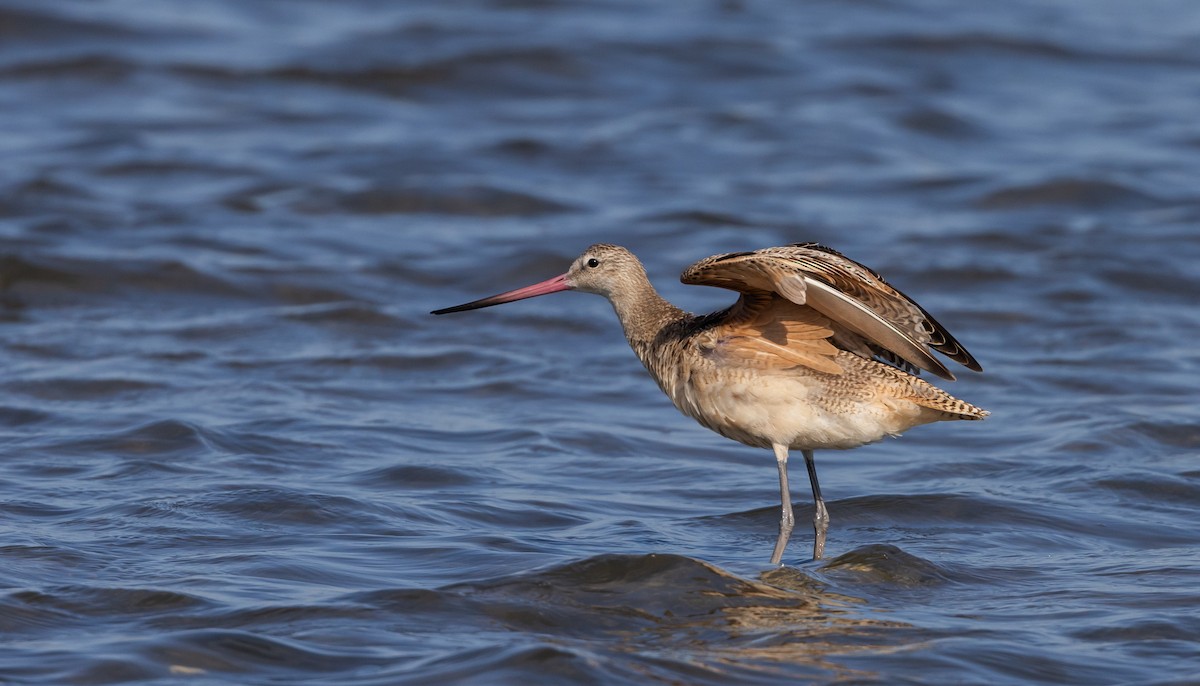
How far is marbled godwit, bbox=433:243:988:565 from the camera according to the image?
595cm

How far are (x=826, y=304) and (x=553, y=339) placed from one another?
4.16m

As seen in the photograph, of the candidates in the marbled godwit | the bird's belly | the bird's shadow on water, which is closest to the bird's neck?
the marbled godwit

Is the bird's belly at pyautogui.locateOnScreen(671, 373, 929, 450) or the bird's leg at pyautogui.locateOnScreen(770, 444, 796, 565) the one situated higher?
the bird's belly at pyautogui.locateOnScreen(671, 373, 929, 450)

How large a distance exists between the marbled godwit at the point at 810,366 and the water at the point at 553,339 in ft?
1.75

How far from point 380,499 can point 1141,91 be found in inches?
432

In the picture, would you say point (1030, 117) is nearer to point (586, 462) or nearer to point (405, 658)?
point (586, 462)

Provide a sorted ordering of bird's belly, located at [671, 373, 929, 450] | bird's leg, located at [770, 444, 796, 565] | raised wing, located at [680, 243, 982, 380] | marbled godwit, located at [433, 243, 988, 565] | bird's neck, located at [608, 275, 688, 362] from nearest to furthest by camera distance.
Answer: raised wing, located at [680, 243, 982, 380], marbled godwit, located at [433, 243, 988, 565], bird's belly, located at [671, 373, 929, 450], bird's leg, located at [770, 444, 796, 565], bird's neck, located at [608, 275, 688, 362]

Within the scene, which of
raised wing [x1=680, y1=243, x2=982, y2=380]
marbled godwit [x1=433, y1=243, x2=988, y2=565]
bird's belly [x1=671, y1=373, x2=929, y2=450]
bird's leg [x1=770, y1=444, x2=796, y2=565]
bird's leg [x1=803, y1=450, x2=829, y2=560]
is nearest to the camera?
raised wing [x1=680, y1=243, x2=982, y2=380]

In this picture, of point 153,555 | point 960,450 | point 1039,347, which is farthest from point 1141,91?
point 153,555

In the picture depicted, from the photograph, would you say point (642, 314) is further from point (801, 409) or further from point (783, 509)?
point (783, 509)

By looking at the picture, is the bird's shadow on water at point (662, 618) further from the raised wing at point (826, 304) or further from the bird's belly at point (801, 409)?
the raised wing at point (826, 304)

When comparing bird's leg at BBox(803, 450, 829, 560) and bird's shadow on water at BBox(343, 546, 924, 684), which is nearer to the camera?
bird's shadow on water at BBox(343, 546, 924, 684)

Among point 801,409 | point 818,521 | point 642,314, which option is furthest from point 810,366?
point 642,314

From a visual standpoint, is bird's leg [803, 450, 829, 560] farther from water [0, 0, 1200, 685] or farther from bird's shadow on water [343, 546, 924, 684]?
bird's shadow on water [343, 546, 924, 684]
